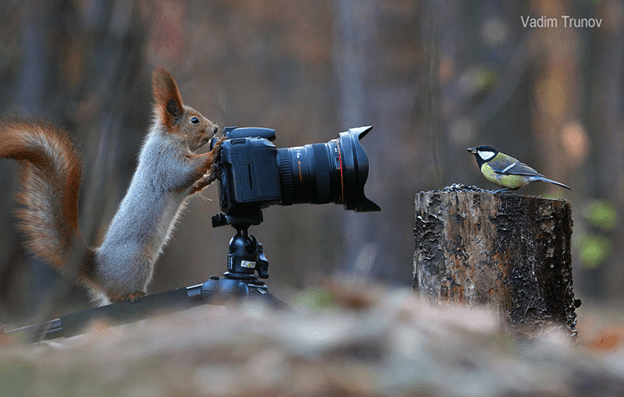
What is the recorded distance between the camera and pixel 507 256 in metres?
2.32

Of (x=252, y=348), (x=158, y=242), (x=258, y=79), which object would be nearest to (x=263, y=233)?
(x=258, y=79)

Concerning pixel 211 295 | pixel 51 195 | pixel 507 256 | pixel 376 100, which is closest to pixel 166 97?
pixel 51 195

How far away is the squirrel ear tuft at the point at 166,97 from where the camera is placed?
275 centimetres

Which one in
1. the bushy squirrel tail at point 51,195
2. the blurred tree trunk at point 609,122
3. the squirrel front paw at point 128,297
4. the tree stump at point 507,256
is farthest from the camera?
the blurred tree trunk at point 609,122

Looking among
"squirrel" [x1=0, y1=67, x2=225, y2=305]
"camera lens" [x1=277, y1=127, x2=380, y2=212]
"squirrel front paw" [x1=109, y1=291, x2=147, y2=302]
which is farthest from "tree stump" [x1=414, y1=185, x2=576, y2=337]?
"squirrel front paw" [x1=109, y1=291, x2=147, y2=302]

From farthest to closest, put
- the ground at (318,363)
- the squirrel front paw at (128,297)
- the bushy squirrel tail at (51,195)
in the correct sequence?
the squirrel front paw at (128,297) → the bushy squirrel tail at (51,195) → the ground at (318,363)

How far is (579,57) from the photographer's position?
32.7 feet

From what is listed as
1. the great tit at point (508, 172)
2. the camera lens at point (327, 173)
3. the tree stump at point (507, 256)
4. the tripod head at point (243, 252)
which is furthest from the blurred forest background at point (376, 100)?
the tree stump at point (507, 256)

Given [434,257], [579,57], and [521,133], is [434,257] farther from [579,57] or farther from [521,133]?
[579,57]

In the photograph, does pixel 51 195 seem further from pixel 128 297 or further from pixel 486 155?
pixel 486 155

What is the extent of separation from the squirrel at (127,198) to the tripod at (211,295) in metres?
0.24

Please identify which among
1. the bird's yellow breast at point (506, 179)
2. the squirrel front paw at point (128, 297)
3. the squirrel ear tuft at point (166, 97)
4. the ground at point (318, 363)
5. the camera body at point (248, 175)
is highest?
the squirrel ear tuft at point (166, 97)

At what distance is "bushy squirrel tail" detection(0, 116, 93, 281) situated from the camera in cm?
254

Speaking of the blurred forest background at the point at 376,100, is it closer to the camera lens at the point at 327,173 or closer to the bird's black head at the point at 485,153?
the camera lens at the point at 327,173
